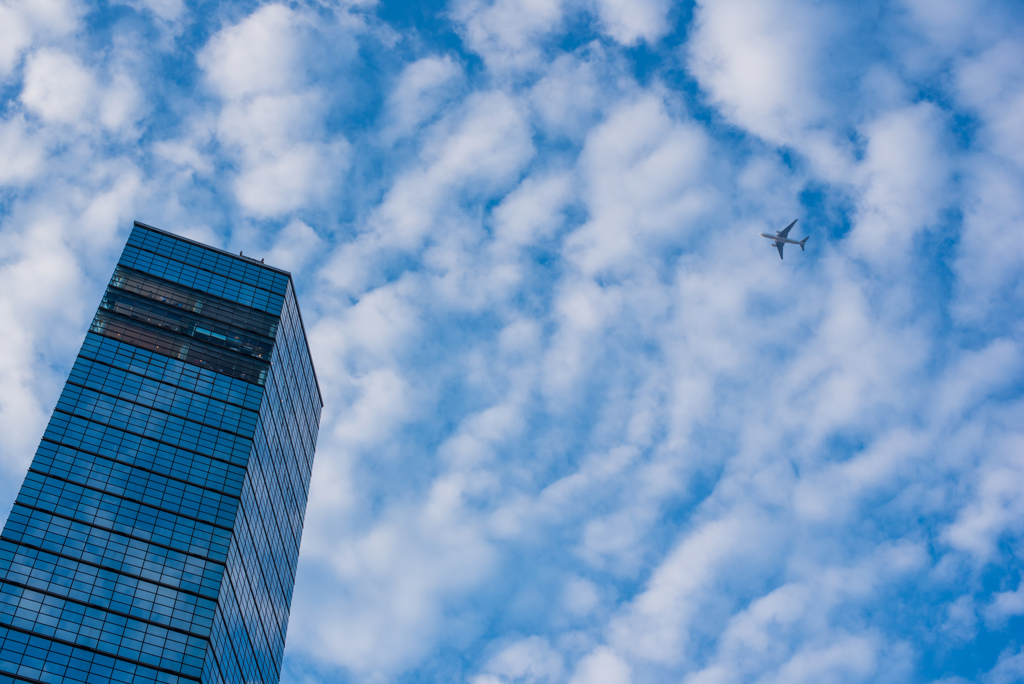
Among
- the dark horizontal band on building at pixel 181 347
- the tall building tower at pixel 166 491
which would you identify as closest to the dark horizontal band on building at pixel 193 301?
the tall building tower at pixel 166 491

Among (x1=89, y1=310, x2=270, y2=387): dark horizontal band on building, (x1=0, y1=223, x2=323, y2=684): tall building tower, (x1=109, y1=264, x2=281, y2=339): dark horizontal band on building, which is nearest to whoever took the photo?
(x1=0, y1=223, x2=323, y2=684): tall building tower

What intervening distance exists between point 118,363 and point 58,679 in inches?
1628

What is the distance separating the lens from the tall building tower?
111000mm

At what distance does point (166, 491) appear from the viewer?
124500mm

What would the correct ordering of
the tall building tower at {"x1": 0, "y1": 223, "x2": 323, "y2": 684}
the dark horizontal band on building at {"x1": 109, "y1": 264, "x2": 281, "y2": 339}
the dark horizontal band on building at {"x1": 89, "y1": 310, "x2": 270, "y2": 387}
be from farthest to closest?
the dark horizontal band on building at {"x1": 109, "y1": 264, "x2": 281, "y2": 339}, the dark horizontal band on building at {"x1": 89, "y1": 310, "x2": 270, "y2": 387}, the tall building tower at {"x1": 0, "y1": 223, "x2": 323, "y2": 684}

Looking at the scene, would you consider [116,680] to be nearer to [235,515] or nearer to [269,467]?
[235,515]

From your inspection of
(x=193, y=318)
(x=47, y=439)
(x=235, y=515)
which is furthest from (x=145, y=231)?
(x=235, y=515)

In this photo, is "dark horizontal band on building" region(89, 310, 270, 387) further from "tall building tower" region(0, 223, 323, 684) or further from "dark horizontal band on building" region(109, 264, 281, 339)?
"dark horizontal band on building" region(109, 264, 281, 339)

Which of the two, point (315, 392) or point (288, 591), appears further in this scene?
point (315, 392)

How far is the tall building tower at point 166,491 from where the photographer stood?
111000mm

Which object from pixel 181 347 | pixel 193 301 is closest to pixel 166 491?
pixel 181 347

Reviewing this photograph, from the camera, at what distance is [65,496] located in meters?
118

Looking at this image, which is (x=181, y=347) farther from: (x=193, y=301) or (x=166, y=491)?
(x=166, y=491)

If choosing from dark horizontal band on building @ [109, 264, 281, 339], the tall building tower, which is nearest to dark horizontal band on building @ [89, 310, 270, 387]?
the tall building tower
